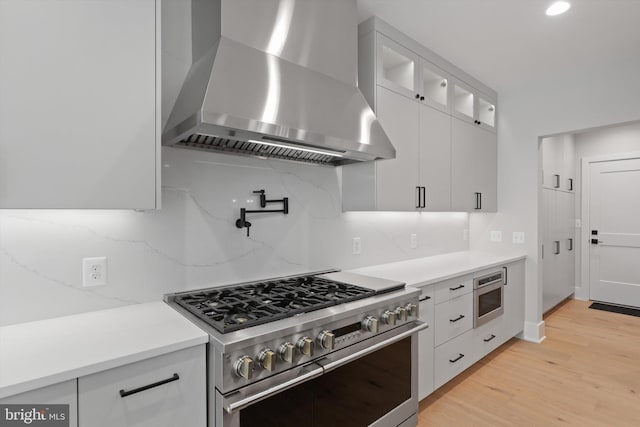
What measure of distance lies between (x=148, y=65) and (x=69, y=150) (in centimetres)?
44

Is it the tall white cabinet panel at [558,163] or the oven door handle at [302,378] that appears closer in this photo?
the oven door handle at [302,378]

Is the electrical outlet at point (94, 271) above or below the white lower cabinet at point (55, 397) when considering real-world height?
above

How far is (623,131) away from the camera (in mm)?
4699

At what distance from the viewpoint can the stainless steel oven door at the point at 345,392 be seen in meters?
1.28

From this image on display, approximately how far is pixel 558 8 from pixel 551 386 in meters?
2.75

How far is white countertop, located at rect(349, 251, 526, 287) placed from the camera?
93.2 inches

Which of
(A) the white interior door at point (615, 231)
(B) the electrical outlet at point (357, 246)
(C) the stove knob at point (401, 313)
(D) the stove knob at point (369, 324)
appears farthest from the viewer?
(A) the white interior door at point (615, 231)

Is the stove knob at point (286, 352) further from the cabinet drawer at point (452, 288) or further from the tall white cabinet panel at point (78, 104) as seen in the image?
the cabinet drawer at point (452, 288)

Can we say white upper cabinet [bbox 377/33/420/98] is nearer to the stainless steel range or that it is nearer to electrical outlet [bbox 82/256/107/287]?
the stainless steel range

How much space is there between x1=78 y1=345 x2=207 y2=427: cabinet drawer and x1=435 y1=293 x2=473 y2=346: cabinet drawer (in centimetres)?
170

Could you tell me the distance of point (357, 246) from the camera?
2.70m

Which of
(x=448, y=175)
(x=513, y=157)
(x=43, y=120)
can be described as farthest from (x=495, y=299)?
Answer: (x=43, y=120)

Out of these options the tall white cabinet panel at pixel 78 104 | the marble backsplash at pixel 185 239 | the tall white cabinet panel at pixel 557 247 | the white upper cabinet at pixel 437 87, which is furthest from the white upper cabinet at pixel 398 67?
the tall white cabinet panel at pixel 557 247

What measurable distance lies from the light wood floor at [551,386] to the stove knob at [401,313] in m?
0.84
